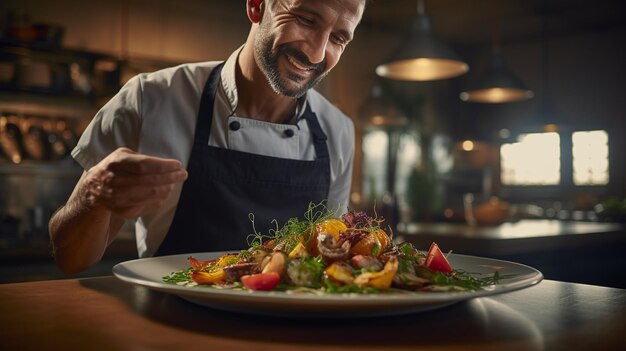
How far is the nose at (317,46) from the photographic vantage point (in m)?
1.57

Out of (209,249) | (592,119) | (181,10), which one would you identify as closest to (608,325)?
(209,249)

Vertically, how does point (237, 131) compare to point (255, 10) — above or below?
below

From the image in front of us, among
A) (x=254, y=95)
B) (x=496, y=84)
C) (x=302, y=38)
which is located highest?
(x=496, y=84)

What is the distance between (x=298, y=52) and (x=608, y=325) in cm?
103

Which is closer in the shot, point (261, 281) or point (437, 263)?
point (261, 281)

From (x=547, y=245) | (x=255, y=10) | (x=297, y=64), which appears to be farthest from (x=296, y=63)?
(x=547, y=245)

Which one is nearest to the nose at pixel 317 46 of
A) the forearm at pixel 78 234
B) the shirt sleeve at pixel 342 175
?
the shirt sleeve at pixel 342 175

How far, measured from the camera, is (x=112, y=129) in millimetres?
1736

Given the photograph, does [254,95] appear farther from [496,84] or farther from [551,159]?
[551,159]

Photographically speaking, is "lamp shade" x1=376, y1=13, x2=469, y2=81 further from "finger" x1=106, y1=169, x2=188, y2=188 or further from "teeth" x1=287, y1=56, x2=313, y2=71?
"finger" x1=106, y1=169, x2=188, y2=188

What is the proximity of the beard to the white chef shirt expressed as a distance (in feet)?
0.58

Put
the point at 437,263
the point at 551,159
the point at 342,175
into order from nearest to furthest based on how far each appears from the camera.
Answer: the point at 437,263
the point at 342,175
the point at 551,159

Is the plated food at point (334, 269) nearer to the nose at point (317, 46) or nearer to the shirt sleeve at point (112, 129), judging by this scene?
the nose at point (317, 46)

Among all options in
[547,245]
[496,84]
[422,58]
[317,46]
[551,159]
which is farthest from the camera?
[551,159]
